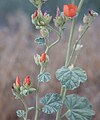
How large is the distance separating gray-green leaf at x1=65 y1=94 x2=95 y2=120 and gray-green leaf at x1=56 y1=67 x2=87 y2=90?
10 cm

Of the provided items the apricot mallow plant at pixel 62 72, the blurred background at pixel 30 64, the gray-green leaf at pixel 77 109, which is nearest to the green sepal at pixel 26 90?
the apricot mallow plant at pixel 62 72

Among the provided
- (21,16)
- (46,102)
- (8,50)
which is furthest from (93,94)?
(46,102)

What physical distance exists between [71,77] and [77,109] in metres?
0.12

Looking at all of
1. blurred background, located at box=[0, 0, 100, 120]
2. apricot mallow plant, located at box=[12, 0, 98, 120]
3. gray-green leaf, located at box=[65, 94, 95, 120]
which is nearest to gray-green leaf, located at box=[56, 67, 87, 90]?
apricot mallow plant, located at box=[12, 0, 98, 120]

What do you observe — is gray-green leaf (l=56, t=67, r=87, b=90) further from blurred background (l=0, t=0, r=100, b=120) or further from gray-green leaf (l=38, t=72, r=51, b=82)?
blurred background (l=0, t=0, r=100, b=120)

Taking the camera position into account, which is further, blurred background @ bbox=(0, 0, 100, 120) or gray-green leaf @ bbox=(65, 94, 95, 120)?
blurred background @ bbox=(0, 0, 100, 120)

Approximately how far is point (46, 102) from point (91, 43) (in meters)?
1.99

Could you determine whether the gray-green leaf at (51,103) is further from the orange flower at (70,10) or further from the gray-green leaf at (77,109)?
the orange flower at (70,10)

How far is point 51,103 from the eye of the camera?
0.93 m

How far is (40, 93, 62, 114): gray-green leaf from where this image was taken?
0.91 meters

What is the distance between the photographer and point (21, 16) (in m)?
3.24

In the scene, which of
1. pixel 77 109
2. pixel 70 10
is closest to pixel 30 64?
pixel 77 109

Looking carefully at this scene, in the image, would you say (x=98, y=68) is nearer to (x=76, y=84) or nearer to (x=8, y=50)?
(x=8, y=50)

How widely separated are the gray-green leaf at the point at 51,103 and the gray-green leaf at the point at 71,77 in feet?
0.23
